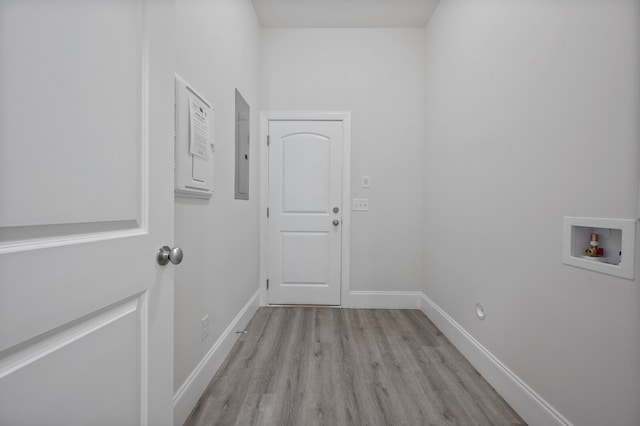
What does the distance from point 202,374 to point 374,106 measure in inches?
107

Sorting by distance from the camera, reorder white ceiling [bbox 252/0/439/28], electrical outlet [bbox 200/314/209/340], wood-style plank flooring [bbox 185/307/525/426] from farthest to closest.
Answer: white ceiling [bbox 252/0/439/28] < electrical outlet [bbox 200/314/209/340] < wood-style plank flooring [bbox 185/307/525/426]

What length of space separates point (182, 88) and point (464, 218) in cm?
197

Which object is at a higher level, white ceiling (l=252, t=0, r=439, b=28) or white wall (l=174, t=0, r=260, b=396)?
white ceiling (l=252, t=0, r=439, b=28)

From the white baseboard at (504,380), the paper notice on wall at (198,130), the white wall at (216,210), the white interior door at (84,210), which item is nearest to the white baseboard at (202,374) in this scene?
the white wall at (216,210)

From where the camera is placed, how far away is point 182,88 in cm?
132

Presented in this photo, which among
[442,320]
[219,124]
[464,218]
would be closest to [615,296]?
[464,218]

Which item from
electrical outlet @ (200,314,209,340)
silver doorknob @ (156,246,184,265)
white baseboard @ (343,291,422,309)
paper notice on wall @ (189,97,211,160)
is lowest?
white baseboard @ (343,291,422,309)

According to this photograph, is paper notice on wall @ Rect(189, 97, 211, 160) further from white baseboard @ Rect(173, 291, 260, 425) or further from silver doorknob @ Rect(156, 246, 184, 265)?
white baseboard @ Rect(173, 291, 260, 425)

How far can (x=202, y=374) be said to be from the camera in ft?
5.17

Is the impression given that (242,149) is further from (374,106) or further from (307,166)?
(374,106)

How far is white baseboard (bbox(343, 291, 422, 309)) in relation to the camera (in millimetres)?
3014

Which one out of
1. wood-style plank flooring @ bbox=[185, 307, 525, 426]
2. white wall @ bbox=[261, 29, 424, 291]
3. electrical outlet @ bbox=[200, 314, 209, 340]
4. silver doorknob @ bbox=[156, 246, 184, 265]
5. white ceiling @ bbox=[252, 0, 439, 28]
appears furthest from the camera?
white wall @ bbox=[261, 29, 424, 291]


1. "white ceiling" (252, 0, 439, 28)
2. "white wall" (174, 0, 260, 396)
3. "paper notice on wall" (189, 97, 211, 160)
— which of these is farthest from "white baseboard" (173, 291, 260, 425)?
"white ceiling" (252, 0, 439, 28)

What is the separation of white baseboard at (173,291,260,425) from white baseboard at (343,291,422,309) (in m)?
1.19
